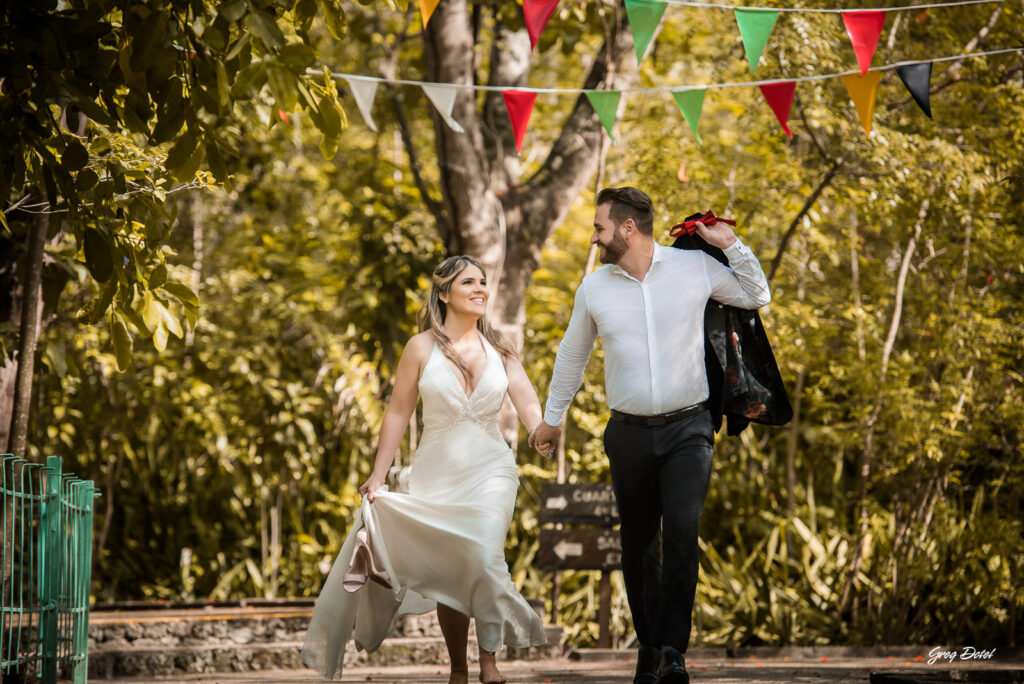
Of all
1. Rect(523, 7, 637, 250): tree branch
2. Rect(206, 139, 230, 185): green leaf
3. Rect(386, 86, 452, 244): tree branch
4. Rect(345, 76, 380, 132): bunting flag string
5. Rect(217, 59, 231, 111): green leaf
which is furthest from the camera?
Rect(523, 7, 637, 250): tree branch

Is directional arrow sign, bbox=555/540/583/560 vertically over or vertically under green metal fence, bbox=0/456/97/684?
under

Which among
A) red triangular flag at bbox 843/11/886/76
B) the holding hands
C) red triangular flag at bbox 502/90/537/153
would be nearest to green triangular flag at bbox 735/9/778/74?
red triangular flag at bbox 843/11/886/76

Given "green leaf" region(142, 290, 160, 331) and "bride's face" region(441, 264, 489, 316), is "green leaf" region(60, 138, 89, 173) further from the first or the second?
"bride's face" region(441, 264, 489, 316)

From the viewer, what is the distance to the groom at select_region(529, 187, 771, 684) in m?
4.54

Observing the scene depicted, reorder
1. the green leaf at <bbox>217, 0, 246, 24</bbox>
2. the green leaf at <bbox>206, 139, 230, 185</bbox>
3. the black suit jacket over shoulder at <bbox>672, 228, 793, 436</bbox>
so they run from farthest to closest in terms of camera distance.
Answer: the black suit jacket over shoulder at <bbox>672, 228, 793, 436</bbox> → the green leaf at <bbox>206, 139, 230, 185</bbox> → the green leaf at <bbox>217, 0, 246, 24</bbox>

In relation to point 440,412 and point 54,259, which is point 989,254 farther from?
point 54,259

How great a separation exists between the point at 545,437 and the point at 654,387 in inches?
24.5

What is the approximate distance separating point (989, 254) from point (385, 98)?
630cm

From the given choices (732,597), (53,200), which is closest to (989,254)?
(732,597)

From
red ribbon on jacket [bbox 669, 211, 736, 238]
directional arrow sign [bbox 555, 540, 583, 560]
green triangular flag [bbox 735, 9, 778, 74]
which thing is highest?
green triangular flag [bbox 735, 9, 778, 74]

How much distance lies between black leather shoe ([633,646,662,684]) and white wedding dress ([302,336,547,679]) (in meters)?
0.52

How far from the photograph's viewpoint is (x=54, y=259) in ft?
20.4

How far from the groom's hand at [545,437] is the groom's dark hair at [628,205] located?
37.9 inches

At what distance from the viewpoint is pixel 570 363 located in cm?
506
